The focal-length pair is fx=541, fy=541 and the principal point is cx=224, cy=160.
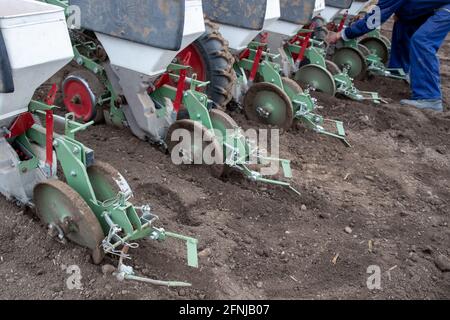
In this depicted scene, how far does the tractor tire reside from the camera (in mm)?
3932

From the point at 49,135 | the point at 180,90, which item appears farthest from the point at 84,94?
the point at 49,135

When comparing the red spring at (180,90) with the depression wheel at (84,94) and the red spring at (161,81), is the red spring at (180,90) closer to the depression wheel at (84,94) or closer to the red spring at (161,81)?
the red spring at (161,81)

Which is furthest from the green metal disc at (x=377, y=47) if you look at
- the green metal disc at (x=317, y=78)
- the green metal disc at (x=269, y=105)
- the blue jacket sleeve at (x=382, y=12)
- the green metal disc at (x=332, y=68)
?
the green metal disc at (x=269, y=105)

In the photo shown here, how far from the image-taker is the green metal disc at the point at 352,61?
20.1 feet

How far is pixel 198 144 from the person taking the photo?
345 centimetres

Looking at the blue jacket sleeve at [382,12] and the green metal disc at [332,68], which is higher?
the blue jacket sleeve at [382,12]

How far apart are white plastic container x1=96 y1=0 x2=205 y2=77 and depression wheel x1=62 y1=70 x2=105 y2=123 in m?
0.36

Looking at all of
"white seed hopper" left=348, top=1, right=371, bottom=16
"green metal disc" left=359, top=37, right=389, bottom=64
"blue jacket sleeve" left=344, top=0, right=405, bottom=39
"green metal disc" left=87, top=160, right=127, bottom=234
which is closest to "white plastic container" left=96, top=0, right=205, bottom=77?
"green metal disc" left=87, top=160, right=127, bottom=234

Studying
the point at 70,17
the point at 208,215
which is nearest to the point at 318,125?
the point at 208,215

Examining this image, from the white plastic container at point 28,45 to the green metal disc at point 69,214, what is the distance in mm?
406

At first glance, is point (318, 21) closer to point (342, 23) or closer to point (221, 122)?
point (342, 23)

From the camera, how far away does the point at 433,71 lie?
558 centimetres

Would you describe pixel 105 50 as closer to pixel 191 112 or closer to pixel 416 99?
pixel 191 112

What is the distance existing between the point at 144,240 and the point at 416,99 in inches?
155
